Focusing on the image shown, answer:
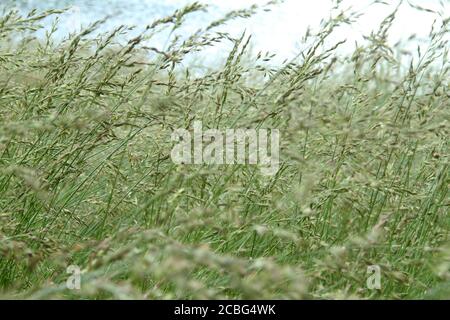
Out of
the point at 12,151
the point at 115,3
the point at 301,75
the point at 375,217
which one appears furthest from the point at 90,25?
the point at 115,3

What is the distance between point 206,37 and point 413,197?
3.50 feet

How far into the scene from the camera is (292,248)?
272cm

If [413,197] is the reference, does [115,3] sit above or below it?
above

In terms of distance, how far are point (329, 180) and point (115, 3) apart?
513 inches
